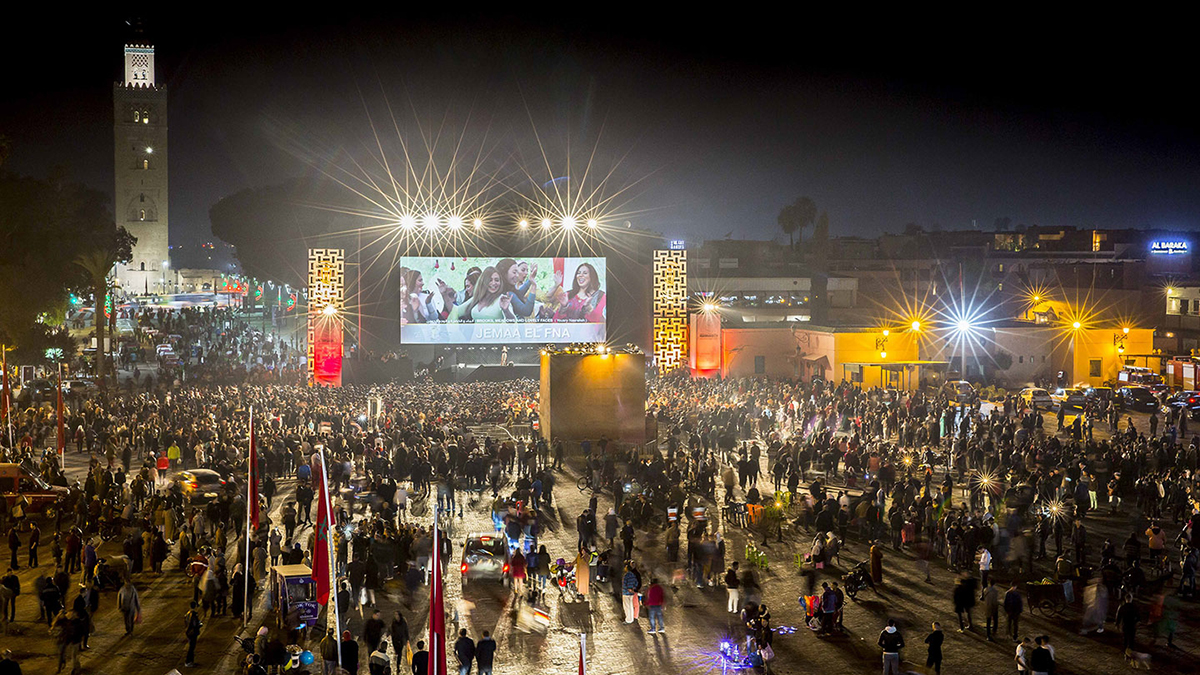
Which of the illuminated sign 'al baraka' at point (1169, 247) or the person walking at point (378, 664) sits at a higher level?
the illuminated sign 'al baraka' at point (1169, 247)

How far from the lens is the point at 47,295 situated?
3712 cm

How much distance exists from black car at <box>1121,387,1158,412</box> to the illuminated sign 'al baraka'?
105 ft

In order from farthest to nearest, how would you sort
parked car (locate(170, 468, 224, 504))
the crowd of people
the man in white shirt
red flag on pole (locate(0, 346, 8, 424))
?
red flag on pole (locate(0, 346, 8, 424)), parked car (locate(170, 468, 224, 504)), the man in white shirt, the crowd of people

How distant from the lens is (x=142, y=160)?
109 meters

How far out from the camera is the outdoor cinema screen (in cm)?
4541

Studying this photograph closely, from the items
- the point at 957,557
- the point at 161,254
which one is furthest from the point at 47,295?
the point at 161,254

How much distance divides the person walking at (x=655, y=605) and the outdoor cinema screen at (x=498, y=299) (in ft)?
109

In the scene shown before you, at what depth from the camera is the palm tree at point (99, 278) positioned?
46688 millimetres

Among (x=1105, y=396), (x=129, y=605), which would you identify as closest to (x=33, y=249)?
(x=129, y=605)

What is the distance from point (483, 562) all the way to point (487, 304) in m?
30.6

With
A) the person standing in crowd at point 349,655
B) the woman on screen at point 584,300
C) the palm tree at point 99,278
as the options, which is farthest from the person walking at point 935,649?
the palm tree at point 99,278

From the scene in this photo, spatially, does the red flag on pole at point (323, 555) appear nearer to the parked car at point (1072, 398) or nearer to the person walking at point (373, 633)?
the person walking at point (373, 633)

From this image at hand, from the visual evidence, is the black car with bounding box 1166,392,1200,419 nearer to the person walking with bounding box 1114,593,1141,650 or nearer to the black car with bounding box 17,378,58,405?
the person walking with bounding box 1114,593,1141,650

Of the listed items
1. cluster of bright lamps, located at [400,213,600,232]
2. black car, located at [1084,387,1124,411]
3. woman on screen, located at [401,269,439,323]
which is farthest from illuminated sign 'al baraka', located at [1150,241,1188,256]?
woman on screen, located at [401,269,439,323]
